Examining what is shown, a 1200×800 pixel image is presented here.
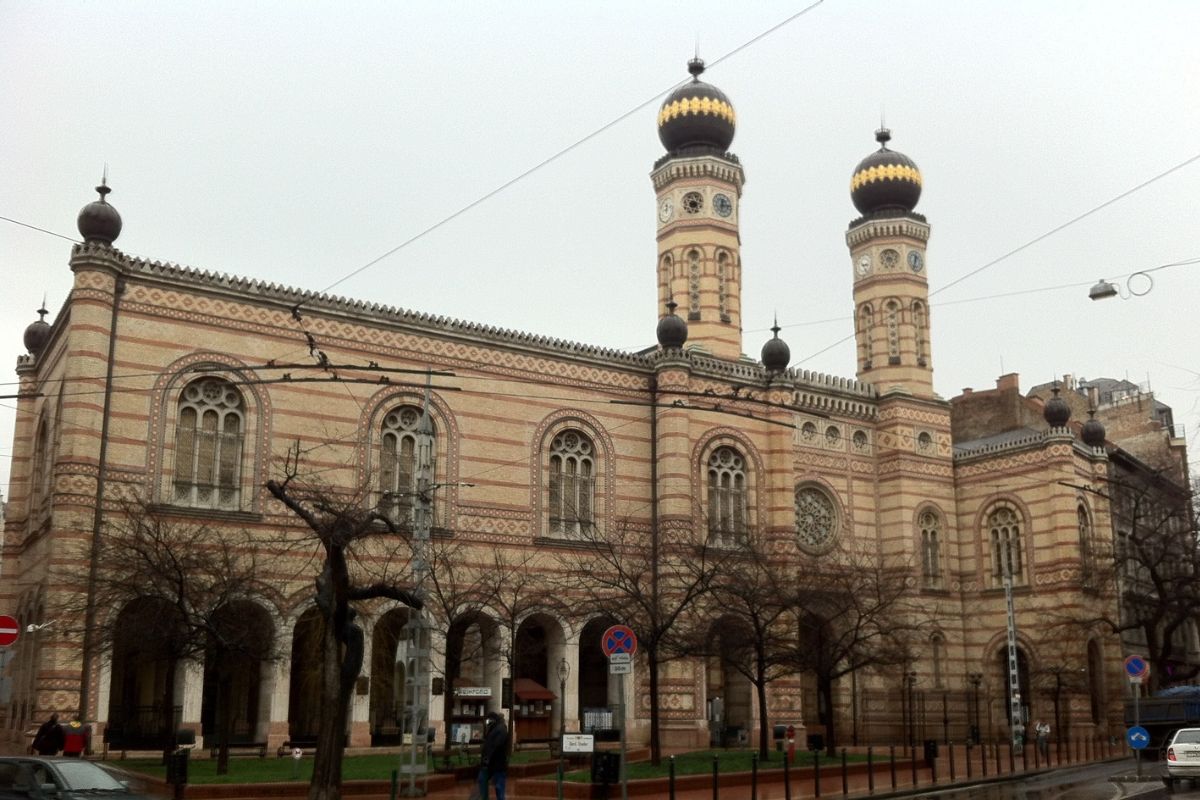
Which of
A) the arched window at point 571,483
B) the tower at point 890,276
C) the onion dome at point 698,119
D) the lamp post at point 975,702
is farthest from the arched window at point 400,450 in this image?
the lamp post at point 975,702

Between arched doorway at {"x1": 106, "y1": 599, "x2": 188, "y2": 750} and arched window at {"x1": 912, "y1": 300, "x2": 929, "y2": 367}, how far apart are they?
89.0 ft

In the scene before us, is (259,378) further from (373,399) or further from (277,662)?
(277,662)

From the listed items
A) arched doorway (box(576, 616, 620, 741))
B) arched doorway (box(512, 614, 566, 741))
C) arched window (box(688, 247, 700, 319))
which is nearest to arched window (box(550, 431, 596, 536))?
arched doorway (box(512, 614, 566, 741))

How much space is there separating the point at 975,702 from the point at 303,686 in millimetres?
21933

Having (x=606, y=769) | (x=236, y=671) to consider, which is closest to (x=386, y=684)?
(x=236, y=671)

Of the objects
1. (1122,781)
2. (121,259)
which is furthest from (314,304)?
(1122,781)

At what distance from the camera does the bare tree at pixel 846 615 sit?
27531mm

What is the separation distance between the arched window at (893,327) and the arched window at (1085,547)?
26.0ft

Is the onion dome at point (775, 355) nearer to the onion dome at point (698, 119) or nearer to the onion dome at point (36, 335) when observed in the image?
the onion dome at point (698, 119)

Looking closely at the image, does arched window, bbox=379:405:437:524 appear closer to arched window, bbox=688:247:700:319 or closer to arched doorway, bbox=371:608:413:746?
arched doorway, bbox=371:608:413:746

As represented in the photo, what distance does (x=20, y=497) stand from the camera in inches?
1244

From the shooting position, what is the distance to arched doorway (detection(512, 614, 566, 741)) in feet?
102

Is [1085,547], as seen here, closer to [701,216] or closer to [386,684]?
[701,216]

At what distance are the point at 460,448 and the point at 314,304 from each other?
200 inches
